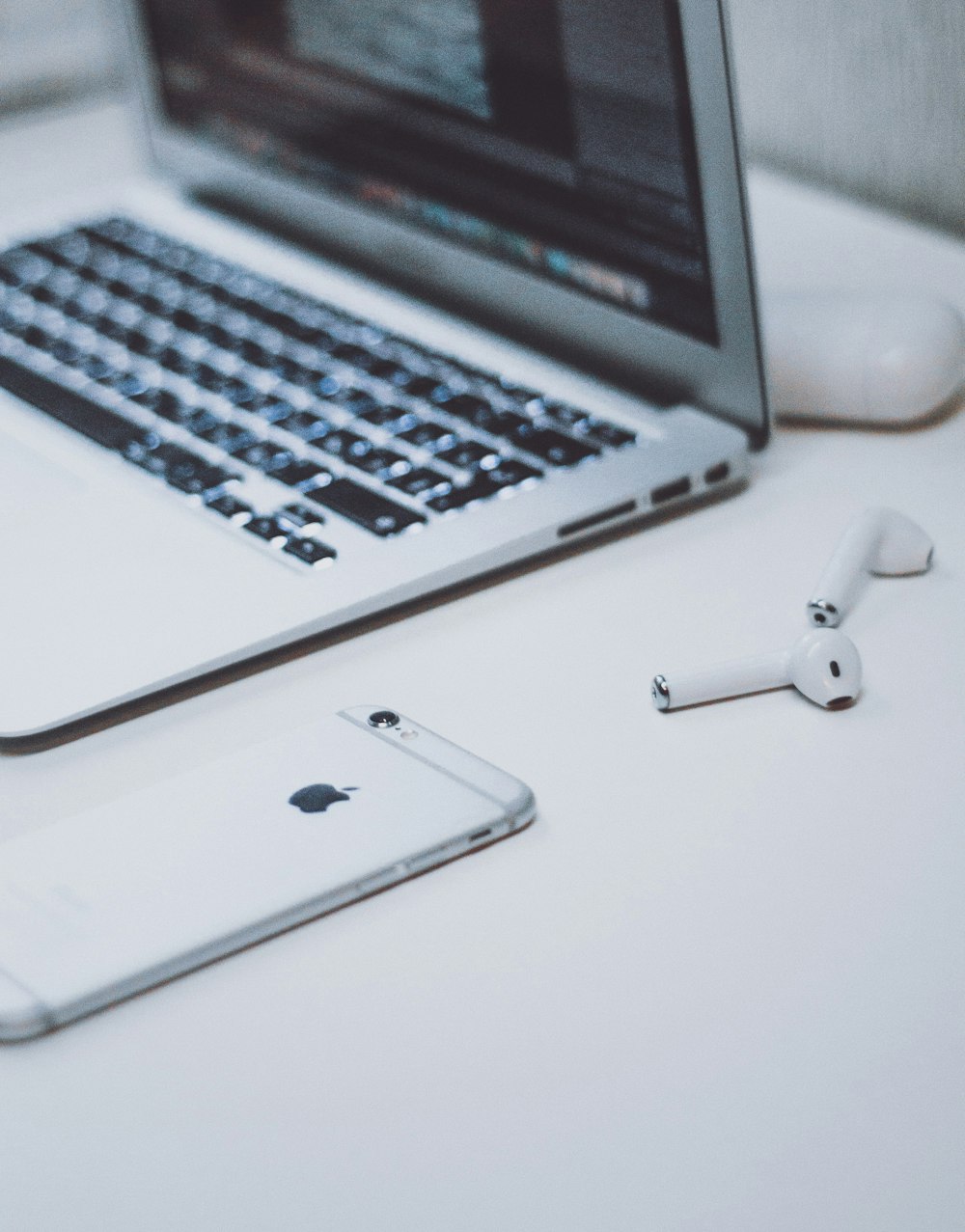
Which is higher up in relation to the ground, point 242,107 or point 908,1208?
point 242,107

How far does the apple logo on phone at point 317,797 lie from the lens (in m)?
0.51

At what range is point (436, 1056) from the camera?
43cm

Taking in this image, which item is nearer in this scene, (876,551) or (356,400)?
(876,551)

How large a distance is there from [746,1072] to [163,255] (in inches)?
25.8

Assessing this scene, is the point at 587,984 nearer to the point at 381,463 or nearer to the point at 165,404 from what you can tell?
the point at 381,463

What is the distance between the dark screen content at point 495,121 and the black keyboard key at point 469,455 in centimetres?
10

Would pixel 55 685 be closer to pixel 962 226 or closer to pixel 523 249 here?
pixel 523 249

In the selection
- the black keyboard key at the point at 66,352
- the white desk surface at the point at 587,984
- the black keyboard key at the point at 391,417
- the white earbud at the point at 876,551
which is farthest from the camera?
the black keyboard key at the point at 66,352

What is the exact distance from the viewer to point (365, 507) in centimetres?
65

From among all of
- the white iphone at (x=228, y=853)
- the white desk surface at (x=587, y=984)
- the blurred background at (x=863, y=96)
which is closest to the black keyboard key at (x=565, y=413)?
the white desk surface at (x=587, y=984)

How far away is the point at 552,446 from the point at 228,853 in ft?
0.86

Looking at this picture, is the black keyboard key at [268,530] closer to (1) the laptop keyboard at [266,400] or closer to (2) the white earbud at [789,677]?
(1) the laptop keyboard at [266,400]

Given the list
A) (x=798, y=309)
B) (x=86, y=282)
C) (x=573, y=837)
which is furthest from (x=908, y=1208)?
(x=86, y=282)

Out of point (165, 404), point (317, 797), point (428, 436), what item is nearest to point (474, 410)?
point (428, 436)
